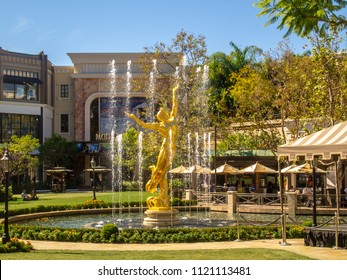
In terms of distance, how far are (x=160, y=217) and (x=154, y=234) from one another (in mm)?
4345

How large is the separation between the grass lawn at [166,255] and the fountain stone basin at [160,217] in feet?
24.9

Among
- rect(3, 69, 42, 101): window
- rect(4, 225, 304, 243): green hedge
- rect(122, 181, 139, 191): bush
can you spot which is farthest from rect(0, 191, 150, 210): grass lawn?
rect(3, 69, 42, 101): window

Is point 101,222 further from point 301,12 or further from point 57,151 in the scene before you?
point 57,151

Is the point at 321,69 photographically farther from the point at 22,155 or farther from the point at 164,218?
the point at 22,155

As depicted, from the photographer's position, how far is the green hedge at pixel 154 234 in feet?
66.3

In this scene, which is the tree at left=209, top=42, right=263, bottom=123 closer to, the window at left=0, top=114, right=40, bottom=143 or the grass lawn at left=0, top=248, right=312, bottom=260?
the window at left=0, top=114, right=40, bottom=143

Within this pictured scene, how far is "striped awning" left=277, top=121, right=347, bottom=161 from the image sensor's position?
637 inches

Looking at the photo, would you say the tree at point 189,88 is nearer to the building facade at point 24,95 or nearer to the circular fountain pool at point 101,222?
the circular fountain pool at point 101,222

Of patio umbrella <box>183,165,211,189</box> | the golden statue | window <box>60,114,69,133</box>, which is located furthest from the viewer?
window <box>60,114,69,133</box>

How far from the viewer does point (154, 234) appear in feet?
67.3

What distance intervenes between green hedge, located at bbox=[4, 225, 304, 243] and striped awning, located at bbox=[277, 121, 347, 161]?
4.10m

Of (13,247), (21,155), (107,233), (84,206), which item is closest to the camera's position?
(13,247)

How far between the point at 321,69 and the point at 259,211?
873 centimetres

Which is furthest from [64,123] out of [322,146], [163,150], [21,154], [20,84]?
[322,146]
